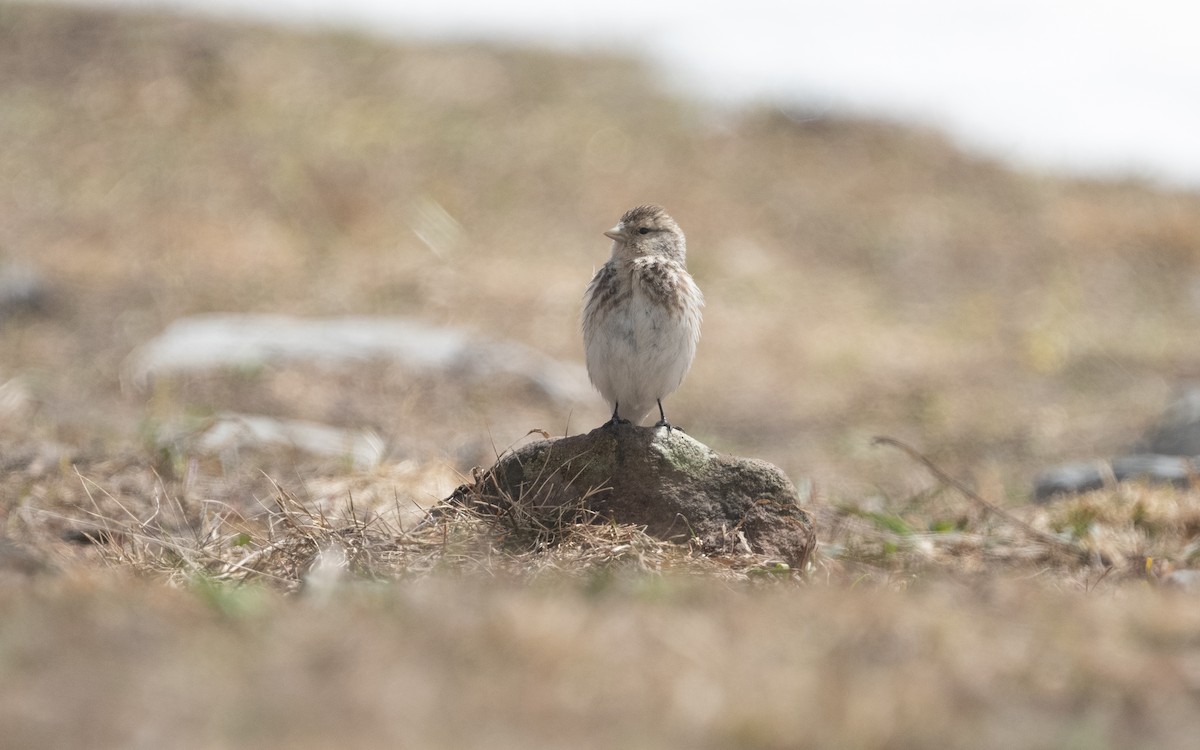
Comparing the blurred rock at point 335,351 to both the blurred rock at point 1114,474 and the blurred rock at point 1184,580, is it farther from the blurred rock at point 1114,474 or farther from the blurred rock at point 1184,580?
the blurred rock at point 1184,580

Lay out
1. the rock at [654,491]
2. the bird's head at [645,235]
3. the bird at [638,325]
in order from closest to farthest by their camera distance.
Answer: the rock at [654,491]
the bird at [638,325]
the bird's head at [645,235]

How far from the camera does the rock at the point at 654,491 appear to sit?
14.2 ft

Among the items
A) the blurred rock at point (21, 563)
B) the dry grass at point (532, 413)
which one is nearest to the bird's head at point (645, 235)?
the dry grass at point (532, 413)

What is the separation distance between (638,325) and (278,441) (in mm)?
3040

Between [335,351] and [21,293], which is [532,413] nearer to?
[335,351]

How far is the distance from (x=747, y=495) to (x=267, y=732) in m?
2.53

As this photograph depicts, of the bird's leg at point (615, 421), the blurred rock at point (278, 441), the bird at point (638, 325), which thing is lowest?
the blurred rock at point (278, 441)

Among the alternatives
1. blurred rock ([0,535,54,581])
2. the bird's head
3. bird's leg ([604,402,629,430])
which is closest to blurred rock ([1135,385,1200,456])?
the bird's head

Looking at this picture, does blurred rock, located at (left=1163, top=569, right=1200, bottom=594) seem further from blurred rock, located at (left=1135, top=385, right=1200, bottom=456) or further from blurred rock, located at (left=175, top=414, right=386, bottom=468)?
blurred rock, located at (left=1135, top=385, right=1200, bottom=456)

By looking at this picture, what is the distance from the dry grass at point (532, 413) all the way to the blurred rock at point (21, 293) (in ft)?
0.71

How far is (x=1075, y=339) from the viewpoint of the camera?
12297 mm

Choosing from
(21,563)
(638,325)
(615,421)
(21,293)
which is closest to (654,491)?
(615,421)

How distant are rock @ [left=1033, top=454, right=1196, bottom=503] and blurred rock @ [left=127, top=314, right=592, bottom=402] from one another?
395cm

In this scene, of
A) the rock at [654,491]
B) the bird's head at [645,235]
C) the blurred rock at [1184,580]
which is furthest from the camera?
the bird's head at [645,235]
